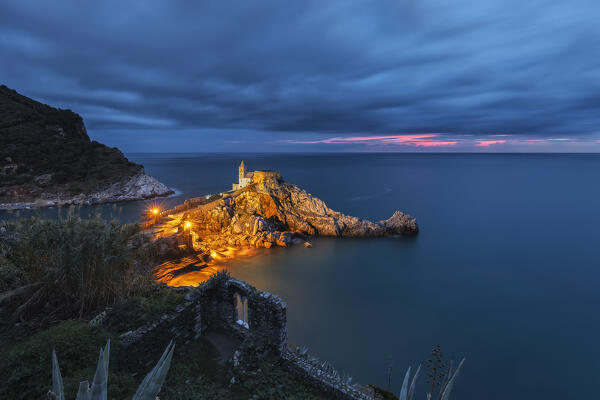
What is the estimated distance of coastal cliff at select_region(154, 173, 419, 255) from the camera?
32.3 meters

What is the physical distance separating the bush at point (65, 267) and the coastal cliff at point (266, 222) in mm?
21304

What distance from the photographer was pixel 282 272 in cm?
2627

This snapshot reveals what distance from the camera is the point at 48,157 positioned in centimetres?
5659

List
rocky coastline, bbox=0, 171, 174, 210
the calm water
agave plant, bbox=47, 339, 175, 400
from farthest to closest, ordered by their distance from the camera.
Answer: rocky coastline, bbox=0, 171, 174, 210, the calm water, agave plant, bbox=47, 339, 175, 400

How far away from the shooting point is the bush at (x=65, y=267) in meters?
7.37

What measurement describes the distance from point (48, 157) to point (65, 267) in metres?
70.0

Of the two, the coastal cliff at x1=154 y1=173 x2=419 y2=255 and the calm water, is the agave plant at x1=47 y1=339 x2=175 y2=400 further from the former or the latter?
the coastal cliff at x1=154 y1=173 x2=419 y2=255

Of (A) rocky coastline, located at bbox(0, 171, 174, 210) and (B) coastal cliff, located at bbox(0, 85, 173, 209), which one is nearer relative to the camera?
(A) rocky coastline, located at bbox(0, 171, 174, 210)

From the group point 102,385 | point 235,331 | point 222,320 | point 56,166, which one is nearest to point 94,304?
point 222,320

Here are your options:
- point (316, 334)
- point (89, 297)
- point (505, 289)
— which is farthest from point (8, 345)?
point (505, 289)

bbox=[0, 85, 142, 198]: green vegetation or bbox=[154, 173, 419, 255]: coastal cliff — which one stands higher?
bbox=[0, 85, 142, 198]: green vegetation

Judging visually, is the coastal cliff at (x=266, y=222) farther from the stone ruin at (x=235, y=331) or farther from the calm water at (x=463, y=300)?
the stone ruin at (x=235, y=331)

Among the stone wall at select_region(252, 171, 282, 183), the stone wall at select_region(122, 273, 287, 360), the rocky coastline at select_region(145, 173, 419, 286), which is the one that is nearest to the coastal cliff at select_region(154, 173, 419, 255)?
the rocky coastline at select_region(145, 173, 419, 286)

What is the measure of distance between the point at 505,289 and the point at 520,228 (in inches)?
920
